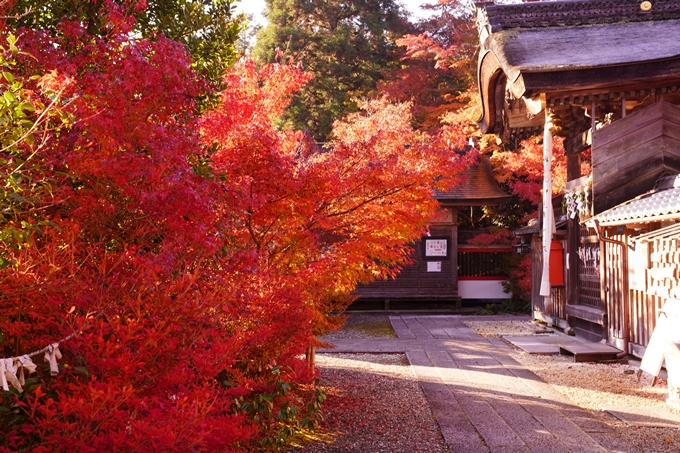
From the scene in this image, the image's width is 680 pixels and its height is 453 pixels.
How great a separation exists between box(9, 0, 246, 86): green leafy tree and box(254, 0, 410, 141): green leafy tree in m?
18.6

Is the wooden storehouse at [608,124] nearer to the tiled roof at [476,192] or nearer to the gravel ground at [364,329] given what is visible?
the gravel ground at [364,329]

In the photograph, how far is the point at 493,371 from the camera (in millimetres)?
9609

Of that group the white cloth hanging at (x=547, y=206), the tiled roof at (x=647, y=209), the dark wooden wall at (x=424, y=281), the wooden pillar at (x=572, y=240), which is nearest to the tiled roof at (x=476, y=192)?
the dark wooden wall at (x=424, y=281)

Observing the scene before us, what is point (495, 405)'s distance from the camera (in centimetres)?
733

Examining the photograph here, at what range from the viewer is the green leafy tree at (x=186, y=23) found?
5.60 metres

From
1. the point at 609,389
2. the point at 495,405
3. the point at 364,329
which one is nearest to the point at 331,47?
the point at 364,329

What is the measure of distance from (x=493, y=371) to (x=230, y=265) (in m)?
6.19

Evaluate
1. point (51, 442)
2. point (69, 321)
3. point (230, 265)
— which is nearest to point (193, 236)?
point (230, 265)

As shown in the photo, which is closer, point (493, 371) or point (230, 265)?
point (230, 265)

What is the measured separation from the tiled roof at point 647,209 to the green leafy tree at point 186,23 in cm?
554

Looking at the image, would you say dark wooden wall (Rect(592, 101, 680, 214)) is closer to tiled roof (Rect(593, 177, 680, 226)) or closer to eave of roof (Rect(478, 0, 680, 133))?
tiled roof (Rect(593, 177, 680, 226))

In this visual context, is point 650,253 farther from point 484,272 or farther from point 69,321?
point 484,272

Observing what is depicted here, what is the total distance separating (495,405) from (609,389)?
1838mm

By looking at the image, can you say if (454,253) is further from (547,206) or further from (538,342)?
(547,206)
